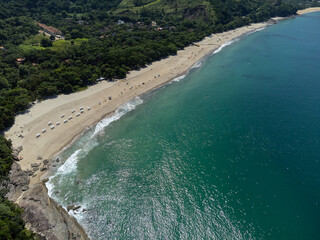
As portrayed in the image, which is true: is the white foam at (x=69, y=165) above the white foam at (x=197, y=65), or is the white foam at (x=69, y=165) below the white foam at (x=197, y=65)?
above

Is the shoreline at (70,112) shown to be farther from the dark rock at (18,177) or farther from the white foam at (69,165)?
the white foam at (69,165)

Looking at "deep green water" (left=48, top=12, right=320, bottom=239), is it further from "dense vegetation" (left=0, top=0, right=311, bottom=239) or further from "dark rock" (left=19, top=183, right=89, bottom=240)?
"dense vegetation" (left=0, top=0, right=311, bottom=239)

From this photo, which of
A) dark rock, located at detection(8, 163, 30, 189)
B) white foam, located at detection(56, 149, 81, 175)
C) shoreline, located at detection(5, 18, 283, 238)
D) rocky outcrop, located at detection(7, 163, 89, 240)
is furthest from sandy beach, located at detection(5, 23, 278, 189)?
white foam, located at detection(56, 149, 81, 175)

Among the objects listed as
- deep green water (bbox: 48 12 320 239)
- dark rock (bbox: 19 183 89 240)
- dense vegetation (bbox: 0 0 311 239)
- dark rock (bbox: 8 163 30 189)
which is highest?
dense vegetation (bbox: 0 0 311 239)

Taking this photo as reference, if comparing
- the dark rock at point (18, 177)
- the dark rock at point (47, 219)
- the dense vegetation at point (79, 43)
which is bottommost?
the dark rock at point (47, 219)

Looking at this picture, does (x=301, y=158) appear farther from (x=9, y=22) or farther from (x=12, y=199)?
(x=9, y=22)

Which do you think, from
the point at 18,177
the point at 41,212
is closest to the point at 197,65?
the point at 18,177

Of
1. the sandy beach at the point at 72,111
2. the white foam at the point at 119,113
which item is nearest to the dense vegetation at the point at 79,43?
the sandy beach at the point at 72,111

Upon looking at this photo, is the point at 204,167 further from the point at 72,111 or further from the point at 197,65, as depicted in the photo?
the point at 197,65
